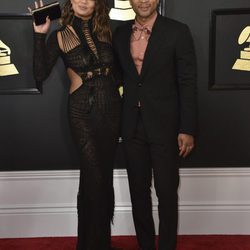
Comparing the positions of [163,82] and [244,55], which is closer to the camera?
[163,82]

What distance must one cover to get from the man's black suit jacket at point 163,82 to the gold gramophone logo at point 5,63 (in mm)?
798

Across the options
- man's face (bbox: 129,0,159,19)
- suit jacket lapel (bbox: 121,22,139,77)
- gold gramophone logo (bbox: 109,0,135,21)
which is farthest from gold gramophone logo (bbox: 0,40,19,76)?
man's face (bbox: 129,0,159,19)

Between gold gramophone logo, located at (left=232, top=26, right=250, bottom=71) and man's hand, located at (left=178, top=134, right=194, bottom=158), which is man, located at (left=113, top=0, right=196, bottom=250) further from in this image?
gold gramophone logo, located at (left=232, top=26, right=250, bottom=71)

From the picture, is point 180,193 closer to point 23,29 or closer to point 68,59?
point 68,59

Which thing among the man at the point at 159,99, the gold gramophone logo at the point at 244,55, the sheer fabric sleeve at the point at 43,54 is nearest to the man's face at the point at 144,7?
the man at the point at 159,99

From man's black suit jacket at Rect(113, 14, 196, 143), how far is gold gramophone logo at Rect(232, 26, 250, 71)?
65cm

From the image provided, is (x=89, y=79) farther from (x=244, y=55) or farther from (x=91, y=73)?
(x=244, y=55)

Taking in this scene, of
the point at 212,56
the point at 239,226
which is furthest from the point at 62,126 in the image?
the point at 239,226

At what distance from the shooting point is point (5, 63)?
103 inches

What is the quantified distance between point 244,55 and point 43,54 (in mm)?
1335

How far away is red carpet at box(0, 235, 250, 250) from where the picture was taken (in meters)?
2.62

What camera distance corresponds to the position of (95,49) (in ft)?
6.97

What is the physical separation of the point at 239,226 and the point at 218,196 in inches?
10.2

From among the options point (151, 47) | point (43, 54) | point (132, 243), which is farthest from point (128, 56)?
point (132, 243)
